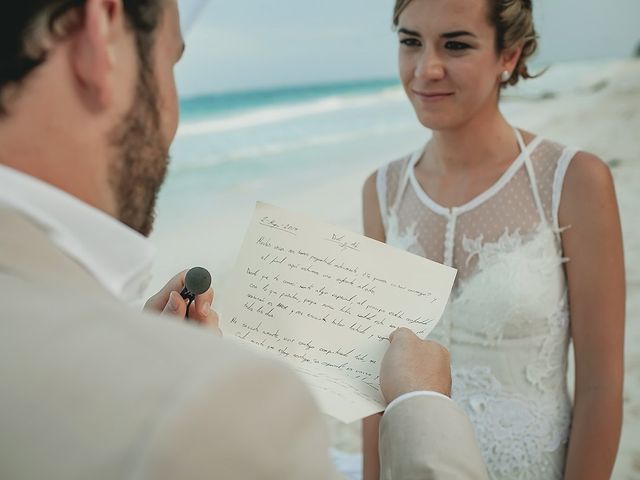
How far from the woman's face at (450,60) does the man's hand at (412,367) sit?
2.85ft

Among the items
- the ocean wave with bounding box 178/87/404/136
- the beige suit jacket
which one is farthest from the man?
the ocean wave with bounding box 178/87/404/136

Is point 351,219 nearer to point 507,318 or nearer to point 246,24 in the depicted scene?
point 507,318

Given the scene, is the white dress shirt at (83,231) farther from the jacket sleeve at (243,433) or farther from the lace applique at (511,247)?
the lace applique at (511,247)

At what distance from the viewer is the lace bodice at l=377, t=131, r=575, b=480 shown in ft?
6.07

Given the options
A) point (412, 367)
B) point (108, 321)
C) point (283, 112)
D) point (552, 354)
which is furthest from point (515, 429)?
point (283, 112)

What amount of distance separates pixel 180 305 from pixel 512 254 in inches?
39.0

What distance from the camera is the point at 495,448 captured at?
6.27 feet

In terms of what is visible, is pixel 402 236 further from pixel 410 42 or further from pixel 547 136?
pixel 547 136

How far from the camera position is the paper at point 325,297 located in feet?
4.15

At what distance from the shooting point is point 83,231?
0.75 m

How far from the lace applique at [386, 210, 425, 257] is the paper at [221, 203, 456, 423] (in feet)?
2.34

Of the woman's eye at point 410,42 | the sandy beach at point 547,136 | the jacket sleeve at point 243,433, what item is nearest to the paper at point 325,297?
the jacket sleeve at point 243,433

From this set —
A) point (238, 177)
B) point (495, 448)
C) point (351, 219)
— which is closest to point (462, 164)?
point (495, 448)

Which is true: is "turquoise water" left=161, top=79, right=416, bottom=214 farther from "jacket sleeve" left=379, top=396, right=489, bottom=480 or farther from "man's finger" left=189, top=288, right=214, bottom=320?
"jacket sleeve" left=379, top=396, right=489, bottom=480
